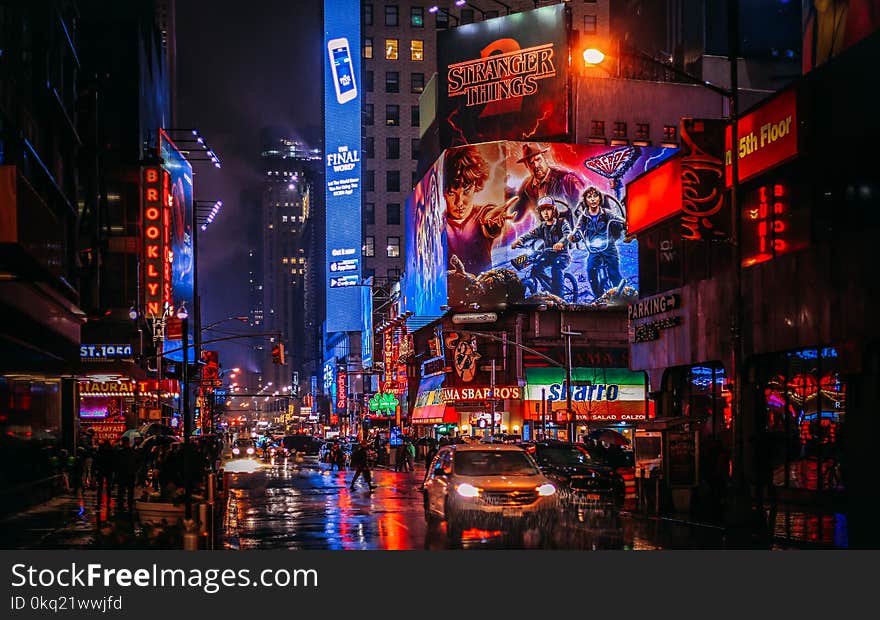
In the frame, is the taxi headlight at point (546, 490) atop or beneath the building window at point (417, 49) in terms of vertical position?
beneath

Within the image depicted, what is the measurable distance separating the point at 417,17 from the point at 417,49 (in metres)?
3.79

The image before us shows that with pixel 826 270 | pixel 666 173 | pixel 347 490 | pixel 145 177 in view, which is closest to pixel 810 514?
pixel 826 270

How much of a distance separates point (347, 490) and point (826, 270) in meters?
21.9

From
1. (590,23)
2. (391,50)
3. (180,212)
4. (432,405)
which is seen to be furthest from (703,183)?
(391,50)

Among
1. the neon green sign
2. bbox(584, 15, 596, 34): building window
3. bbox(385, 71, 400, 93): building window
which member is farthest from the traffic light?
bbox(385, 71, 400, 93): building window

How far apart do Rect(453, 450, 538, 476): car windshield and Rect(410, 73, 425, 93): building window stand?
104m

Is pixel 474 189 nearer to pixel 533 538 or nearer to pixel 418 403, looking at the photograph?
pixel 418 403

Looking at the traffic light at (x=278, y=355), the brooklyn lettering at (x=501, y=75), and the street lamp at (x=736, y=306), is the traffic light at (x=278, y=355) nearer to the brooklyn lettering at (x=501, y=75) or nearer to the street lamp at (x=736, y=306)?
the brooklyn lettering at (x=501, y=75)

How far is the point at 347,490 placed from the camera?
4178cm

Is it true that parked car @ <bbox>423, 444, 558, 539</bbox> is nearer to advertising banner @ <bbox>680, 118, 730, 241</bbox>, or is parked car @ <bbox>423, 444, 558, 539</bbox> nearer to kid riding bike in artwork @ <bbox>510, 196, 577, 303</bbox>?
advertising banner @ <bbox>680, 118, 730, 241</bbox>

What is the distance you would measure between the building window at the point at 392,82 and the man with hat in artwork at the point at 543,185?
50.7 metres

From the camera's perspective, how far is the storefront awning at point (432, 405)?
79438 millimetres

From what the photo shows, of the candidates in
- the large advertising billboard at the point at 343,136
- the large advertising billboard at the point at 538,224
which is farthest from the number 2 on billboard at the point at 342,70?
the large advertising billboard at the point at 538,224

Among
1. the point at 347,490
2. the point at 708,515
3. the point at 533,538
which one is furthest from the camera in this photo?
the point at 347,490
